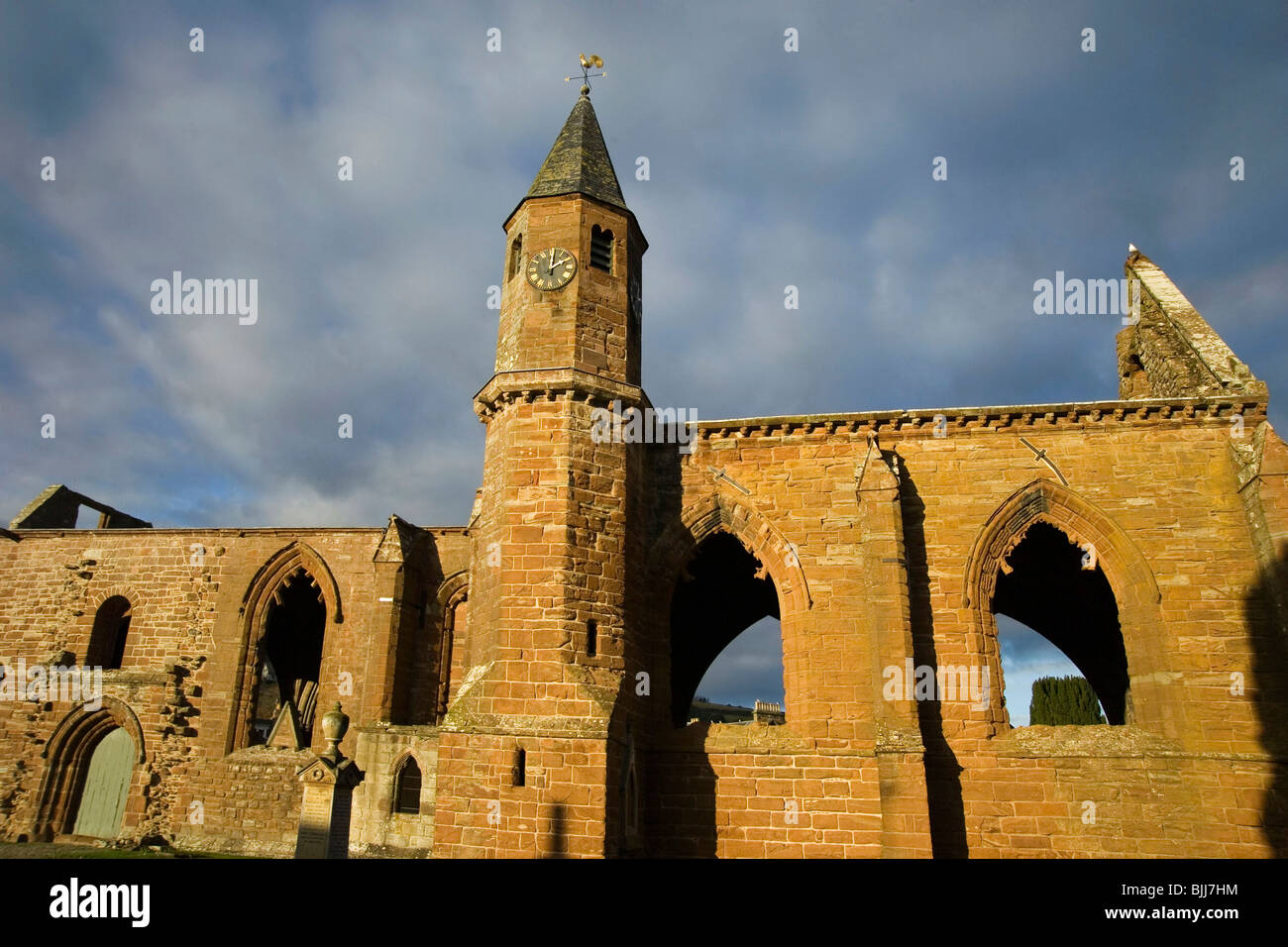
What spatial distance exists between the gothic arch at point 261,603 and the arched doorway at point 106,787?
245 centimetres

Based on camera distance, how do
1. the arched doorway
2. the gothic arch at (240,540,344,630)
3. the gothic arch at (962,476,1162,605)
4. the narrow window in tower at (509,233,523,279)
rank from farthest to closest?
the gothic arch at (240,540,344,630) < the arched doorway < the narrow window in tower at (509,233,523,279) < the gothic arch at (962,476,1162,605)

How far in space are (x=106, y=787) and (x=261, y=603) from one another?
4.83 metres

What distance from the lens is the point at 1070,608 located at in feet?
54.8

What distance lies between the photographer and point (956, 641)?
11.7 m

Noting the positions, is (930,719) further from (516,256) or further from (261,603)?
(261,603)

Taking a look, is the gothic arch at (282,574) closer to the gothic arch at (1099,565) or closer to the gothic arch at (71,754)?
the gothic arch at (71,754)

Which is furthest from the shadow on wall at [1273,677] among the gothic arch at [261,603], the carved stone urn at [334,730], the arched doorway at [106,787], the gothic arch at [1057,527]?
the arched doorway at [106,787]

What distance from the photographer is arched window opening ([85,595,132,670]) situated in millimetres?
18188

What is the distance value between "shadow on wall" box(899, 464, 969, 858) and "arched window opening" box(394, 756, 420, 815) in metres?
8.94

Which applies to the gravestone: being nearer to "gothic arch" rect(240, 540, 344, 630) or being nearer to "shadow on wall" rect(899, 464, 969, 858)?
"gothic arch" rect(240, 540, 344, 630)

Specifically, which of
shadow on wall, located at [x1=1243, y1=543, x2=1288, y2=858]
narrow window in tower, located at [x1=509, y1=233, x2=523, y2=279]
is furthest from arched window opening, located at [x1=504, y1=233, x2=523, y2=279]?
shadow on wall, located at [x1=1243, y1=543, x2=1288, y2=858]

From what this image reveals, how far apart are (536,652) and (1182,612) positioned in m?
9.08
